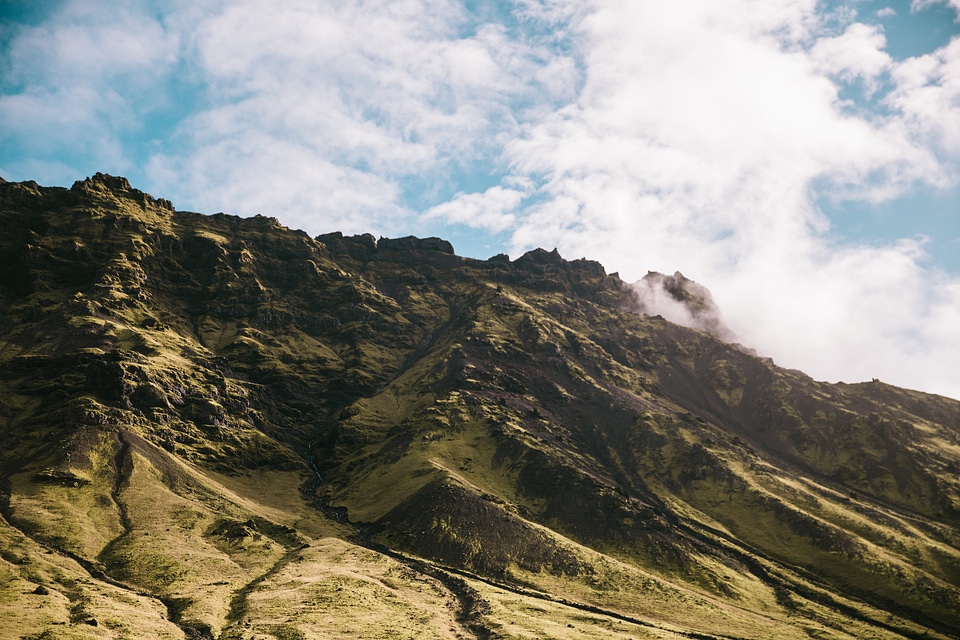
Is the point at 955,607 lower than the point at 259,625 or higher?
higher

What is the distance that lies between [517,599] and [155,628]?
91.9 metres

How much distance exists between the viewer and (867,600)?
7613 inches

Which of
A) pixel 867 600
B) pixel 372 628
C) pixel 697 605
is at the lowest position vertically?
pixel 372 628

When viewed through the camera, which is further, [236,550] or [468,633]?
[236,550]

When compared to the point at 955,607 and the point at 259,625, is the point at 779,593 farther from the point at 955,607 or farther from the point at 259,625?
the point at 259,625

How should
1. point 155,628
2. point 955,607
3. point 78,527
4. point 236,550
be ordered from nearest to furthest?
point 155,628 < point 78,527 < point 236,550 < point 955,607

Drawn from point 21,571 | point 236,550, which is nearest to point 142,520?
point 236,550

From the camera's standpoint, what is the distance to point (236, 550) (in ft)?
552

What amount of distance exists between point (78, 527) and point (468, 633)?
114 m

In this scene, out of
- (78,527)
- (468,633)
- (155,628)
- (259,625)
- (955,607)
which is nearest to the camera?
(155,628)

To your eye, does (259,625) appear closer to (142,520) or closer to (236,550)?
(236,550)

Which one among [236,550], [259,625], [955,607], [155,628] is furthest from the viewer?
[955,607]

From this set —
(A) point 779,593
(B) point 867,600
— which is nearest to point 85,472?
(A) point 779,593

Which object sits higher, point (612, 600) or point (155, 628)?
point (612, 600)
